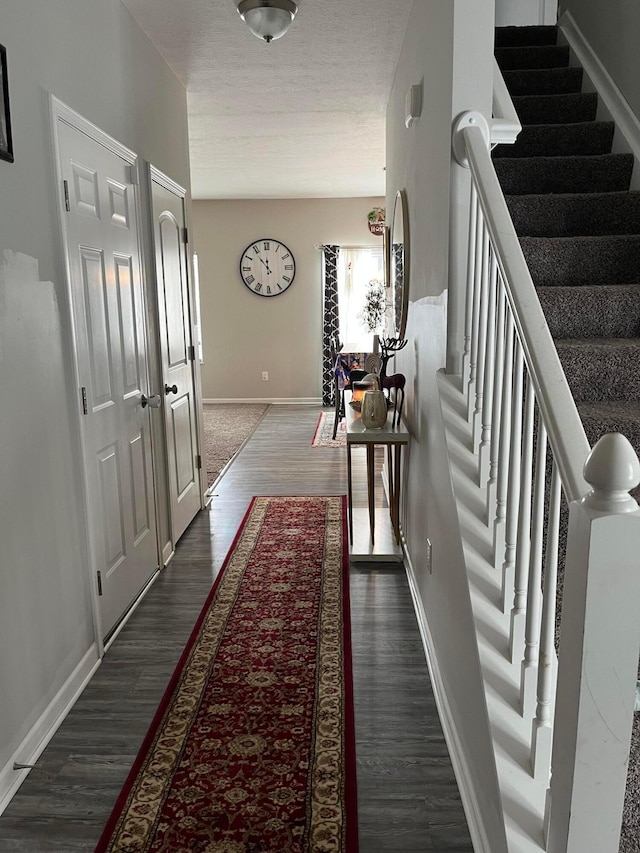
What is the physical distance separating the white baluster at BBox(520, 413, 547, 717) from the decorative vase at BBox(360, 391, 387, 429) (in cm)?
210

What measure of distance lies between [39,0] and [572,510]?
2350 millimetres

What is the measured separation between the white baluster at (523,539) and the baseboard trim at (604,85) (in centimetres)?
247

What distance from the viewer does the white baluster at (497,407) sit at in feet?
5.09

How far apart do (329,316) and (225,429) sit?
2.35m

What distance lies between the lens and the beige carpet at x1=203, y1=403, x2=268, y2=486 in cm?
598

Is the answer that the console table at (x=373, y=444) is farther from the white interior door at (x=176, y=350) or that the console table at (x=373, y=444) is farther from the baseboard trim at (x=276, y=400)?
the baseboard trim at (x=276, y=400)

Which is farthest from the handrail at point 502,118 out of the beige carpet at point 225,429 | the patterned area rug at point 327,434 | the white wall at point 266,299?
the white wall at point 266,299

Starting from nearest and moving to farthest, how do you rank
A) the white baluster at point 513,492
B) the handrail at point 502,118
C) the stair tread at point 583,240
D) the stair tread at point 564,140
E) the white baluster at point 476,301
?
the white baluster at point 513,492 → the white baluster at point 476,301 → the handrail at point 502,118 → the stair tread at point 583,240 → the stair tread at point 564,140

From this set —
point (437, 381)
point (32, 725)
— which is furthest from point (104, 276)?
point (32, 725)

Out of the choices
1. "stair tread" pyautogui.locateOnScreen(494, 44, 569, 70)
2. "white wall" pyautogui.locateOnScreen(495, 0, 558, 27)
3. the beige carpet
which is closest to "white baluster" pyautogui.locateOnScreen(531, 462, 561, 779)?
"stair tread" pyautogui.locateOnScreen(494, 44, 569, 70)

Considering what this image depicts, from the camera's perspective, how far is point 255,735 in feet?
7.11

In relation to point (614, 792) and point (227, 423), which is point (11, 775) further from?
point (227, 423)

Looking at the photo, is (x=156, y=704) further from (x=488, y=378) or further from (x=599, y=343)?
(x=599, y=343)

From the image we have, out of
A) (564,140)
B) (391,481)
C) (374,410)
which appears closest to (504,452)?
(374,410)
